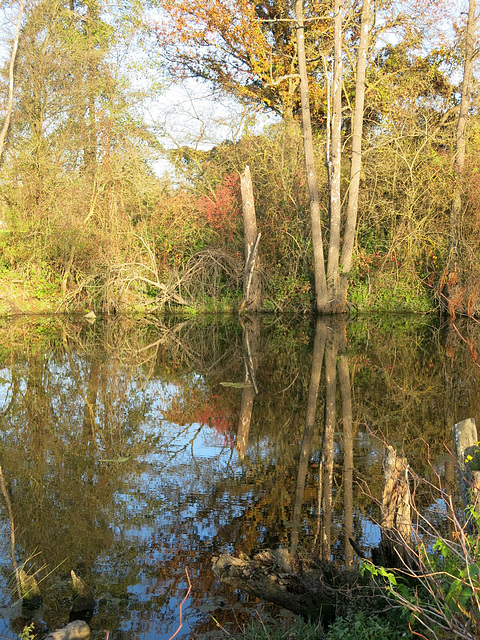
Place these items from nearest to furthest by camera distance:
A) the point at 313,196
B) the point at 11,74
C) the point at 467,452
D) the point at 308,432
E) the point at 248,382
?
the point at 467,452 → the point at 308,432 → the point at 248,382 → the point at 313,196 → the point at 11,74

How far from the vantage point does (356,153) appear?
772 inches

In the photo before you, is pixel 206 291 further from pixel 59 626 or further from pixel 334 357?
pixel 59 626

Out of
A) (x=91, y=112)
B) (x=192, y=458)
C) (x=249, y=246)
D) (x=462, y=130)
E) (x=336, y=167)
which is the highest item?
(x=91, y=112)

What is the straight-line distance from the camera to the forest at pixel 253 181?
1977 cm

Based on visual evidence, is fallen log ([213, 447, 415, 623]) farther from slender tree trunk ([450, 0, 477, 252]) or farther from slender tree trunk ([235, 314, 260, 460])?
slender tree trunk ([450, 0, 477, 252])

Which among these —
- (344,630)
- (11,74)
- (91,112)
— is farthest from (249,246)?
(344,630)

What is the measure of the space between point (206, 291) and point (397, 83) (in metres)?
10.0

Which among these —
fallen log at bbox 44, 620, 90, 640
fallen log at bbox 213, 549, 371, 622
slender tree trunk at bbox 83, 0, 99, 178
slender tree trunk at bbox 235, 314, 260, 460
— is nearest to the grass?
fallen log at bbox 213, 549, 371, 622

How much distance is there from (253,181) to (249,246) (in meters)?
2.57

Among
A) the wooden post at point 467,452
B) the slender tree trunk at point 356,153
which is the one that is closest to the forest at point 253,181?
the slender tree trunk at point 356,153

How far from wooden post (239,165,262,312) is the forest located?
318mm

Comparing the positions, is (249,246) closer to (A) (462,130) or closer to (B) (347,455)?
(A) (462,130)

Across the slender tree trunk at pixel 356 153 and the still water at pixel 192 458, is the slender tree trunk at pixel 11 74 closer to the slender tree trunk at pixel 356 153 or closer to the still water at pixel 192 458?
the slender tree trunk at pixel 356 153

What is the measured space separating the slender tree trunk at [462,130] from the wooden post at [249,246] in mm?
5733
